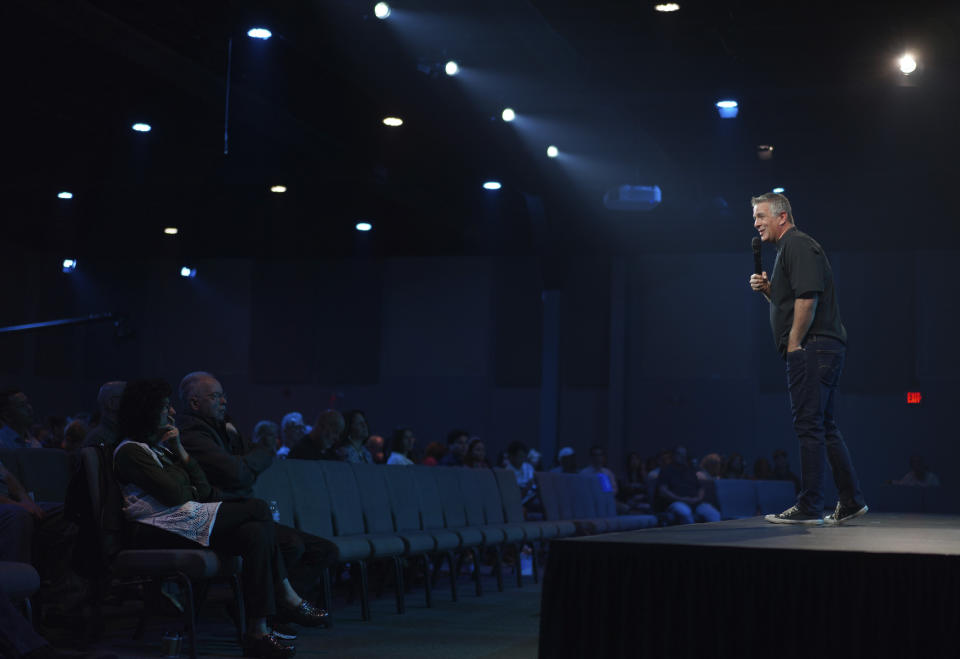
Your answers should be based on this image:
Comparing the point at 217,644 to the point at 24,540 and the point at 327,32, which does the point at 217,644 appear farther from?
the point at 327,32

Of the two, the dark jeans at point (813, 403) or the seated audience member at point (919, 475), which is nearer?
the dark jeans at point (813, 403)

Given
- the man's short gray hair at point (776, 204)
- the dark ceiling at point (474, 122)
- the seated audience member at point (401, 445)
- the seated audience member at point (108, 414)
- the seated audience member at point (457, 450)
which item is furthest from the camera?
the seated audience member at point (457, 450)

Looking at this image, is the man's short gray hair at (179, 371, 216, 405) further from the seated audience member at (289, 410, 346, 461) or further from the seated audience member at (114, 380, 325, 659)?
the seated audience member at (289, 410, 346, 461)

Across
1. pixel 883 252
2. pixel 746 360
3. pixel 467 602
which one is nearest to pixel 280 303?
pixel 746 360

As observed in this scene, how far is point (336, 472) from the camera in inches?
252

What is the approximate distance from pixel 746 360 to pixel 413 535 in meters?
10.4

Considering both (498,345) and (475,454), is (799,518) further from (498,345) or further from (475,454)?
(498,345)

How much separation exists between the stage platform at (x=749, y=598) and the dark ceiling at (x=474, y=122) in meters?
6.25

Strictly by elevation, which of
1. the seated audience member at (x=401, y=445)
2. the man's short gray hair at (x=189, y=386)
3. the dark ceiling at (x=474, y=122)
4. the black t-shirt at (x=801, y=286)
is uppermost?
the dark ceiling at (x=474, y=122)

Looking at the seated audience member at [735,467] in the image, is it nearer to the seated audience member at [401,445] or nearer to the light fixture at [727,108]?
the light fixture at [727,108]

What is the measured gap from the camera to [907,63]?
378 inches

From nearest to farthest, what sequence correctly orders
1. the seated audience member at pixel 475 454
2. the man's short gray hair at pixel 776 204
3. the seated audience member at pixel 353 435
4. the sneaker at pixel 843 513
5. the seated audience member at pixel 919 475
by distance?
1. the sneaker at pixel 843 513
2. the man's short gray hair at pixel 776 204
3. the seated audience member at pixel 353 435
4. the seated audience member at pixel 475 454
5. the seated audience member at pixel 919 475

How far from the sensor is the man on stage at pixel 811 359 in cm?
432

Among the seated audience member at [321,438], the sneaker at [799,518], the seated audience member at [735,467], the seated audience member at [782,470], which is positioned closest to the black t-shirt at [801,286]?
the sneaker at [799,518]
